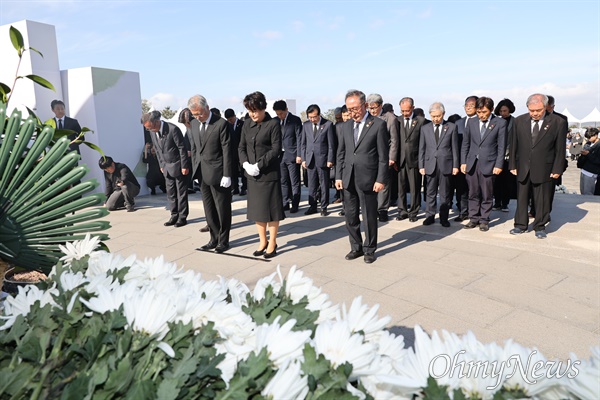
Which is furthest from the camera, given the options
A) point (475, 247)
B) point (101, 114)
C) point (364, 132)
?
point (101, 114)

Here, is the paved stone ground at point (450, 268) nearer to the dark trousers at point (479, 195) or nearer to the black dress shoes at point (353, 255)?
the black dress shoes at point (353, 255)

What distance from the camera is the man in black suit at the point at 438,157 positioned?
6738 mm

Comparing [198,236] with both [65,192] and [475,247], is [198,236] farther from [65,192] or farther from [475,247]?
[65,192]

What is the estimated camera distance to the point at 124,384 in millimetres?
869

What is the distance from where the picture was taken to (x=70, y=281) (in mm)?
1229

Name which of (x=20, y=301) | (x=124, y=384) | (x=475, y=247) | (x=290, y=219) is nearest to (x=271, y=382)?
(x=124, y=384)

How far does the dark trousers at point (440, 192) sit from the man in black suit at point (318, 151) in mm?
1718

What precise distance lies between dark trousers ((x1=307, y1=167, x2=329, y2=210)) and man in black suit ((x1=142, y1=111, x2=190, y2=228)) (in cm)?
213

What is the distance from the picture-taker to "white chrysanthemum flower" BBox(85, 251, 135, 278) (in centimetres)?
140

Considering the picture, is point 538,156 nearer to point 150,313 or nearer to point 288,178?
point 288,178

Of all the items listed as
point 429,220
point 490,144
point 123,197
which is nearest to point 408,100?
point 490,144

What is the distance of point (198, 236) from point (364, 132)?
2978 millimetres

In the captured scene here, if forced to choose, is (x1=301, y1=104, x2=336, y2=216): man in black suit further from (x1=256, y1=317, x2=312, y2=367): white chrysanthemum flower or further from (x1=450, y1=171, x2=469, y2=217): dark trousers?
(x1=256, y1=317, x2=312, y2=367): white chrysanthemum flower

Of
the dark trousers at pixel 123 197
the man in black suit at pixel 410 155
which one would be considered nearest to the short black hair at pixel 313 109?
the man in black suit at pixel 410 155
